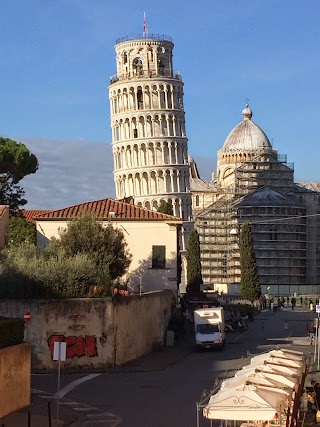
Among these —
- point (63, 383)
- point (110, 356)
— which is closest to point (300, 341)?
point (110, 356)

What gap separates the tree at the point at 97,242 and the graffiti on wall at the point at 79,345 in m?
13.3

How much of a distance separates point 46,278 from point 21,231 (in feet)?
67.9

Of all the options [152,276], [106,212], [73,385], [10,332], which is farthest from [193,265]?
[10,332]

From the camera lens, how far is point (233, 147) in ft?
502

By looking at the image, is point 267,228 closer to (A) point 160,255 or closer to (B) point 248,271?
(B) point 248,271

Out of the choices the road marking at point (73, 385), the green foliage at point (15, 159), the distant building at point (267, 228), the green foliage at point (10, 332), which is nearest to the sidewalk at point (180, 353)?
the road marking at point (73, 385)

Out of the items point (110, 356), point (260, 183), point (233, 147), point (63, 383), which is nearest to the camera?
point (63, 383)

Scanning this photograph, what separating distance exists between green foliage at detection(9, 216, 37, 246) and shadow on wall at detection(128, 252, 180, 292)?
22.1ft

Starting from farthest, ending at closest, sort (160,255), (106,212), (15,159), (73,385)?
(15,159), (106,212), (160,255), (73,385)

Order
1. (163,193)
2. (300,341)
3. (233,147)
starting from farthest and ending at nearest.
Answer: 1. (233,147)
2. (163,193)
3. (300,341)

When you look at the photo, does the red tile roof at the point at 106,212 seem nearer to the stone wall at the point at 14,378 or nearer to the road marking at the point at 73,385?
the road marking at the point at 73,385

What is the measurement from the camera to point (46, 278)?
41406 millimetres

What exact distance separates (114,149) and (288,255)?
1042 inches

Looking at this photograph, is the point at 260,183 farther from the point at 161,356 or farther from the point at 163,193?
the point at 161,356
